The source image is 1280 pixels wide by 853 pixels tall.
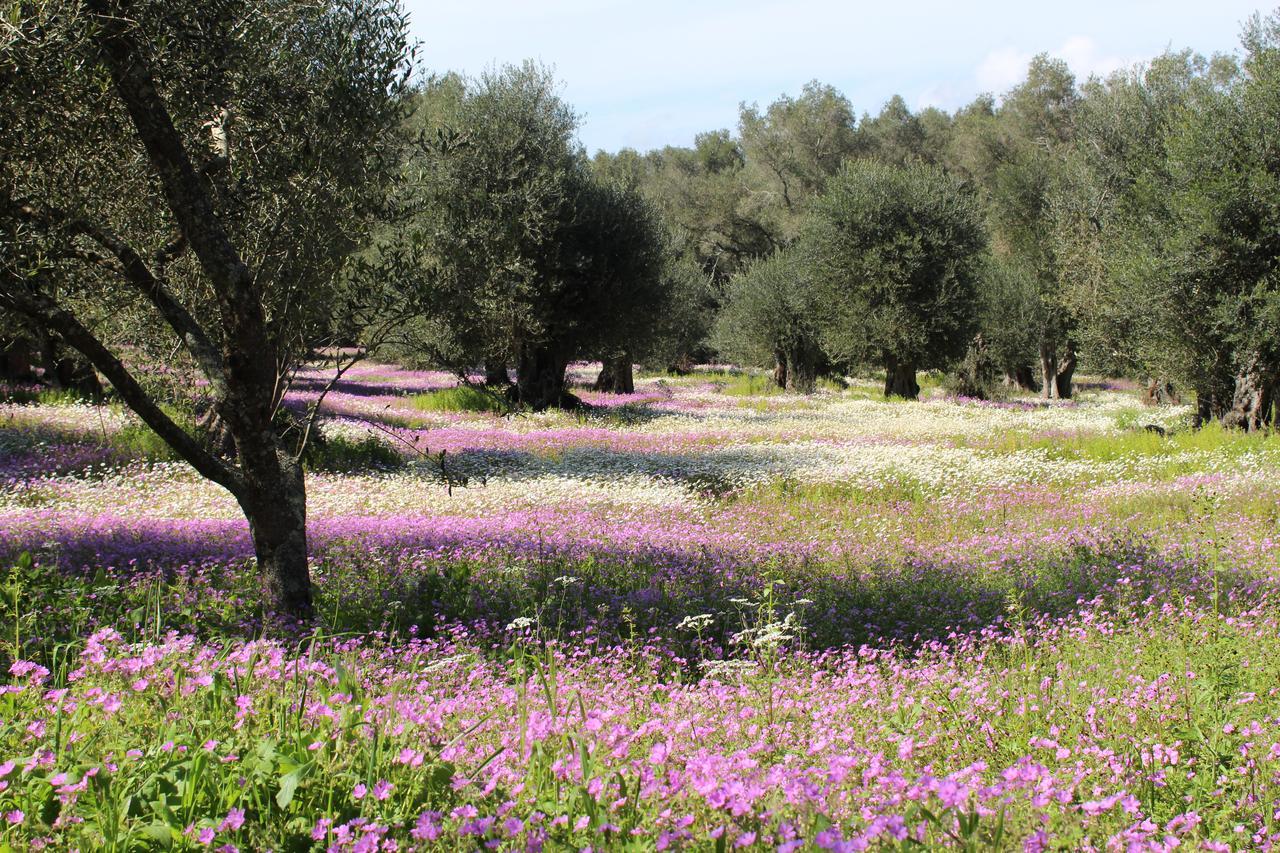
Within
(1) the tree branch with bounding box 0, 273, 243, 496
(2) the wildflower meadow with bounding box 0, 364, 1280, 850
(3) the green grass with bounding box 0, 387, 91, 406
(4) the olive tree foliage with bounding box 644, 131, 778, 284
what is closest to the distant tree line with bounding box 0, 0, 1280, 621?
(1) the tree branch with bounding box 0, 273, 243, 496

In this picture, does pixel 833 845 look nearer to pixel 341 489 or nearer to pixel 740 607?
pixel 740 607

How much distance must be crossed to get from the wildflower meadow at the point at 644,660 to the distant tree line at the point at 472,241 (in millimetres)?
1571

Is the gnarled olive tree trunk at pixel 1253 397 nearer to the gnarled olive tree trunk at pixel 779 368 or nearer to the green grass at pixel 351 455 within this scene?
the green grass at pixel 351 455

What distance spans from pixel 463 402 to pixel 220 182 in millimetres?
22573

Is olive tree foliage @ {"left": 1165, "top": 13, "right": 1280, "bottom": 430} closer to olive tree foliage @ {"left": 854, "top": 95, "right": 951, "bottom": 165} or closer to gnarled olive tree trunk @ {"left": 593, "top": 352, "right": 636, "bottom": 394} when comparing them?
gnarled olive tree trunk @ {"left": 593, "top": 352, "right": 636, "bottom": 394}

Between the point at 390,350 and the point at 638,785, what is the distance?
75.7ft

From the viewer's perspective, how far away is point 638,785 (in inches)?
110

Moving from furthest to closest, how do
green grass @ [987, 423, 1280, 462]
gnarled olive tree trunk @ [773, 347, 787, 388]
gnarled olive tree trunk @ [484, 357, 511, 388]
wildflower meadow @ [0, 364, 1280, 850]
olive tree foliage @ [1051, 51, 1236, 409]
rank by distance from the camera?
1. gnarled olive tree trunk @ [773, 347, 787, 388]
2. gnarled olive tree trunk @ [484, 357, 511, 388]
3. olive tree foliage @ [1051, 51, 1236, 409]
4. green grass @ [987, 423, 1280, 462]
5. wildflower meadow @ [0, 364, 1280, 850]

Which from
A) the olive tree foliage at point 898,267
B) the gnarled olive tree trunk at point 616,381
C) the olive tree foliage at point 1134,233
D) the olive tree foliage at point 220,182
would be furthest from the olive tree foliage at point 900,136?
the olive tree foliage at point 220,182

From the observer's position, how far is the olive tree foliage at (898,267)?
119 feet

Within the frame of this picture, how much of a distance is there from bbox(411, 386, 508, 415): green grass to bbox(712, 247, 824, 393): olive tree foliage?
2017 cm

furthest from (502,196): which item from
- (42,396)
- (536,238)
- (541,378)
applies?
(42,396)

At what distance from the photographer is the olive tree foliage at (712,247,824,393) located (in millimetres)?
45250

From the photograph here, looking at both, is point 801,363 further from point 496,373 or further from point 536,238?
point 536,238
